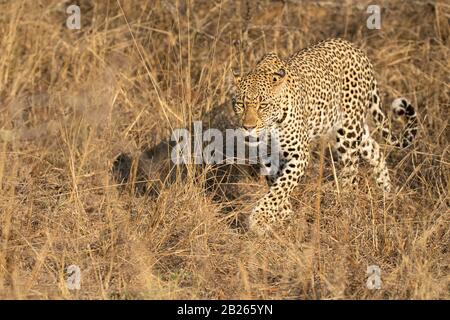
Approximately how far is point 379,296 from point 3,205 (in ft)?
9.79

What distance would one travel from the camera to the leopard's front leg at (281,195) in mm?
7074

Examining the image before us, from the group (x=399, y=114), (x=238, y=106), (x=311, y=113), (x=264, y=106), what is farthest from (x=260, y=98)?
(x=399, y=114)

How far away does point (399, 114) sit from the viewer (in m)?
8.44

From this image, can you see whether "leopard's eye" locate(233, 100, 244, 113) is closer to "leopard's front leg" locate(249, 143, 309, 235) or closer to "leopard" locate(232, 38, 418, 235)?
"leopard" locate(232, 38, 418, 235)

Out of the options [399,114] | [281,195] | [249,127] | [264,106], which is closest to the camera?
[249,127]

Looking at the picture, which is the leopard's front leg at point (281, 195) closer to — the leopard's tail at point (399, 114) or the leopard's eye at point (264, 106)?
the leopard's eye at point (264, 106)

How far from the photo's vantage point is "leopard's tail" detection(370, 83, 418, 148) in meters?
8.20

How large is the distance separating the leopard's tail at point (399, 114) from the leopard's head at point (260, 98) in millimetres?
1404

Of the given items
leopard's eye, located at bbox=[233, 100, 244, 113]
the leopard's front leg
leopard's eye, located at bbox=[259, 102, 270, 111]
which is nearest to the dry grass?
the leopard's front leg

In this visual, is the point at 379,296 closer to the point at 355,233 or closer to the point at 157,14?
the point at 355,233

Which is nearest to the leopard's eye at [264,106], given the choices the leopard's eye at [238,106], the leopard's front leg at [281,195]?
the leopard's eye at [238,106]

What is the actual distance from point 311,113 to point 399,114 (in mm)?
1187

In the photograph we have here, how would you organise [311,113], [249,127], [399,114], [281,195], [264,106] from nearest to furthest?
[249,127] → [264,106] → [281,195] → [311,113] → [399,114]

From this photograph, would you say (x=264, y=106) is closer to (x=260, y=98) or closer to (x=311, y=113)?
(x=260, y=98)
